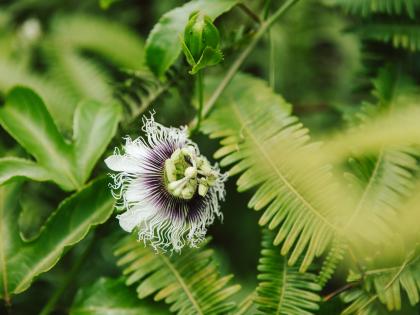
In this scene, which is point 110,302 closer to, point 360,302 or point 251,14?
point 360,302

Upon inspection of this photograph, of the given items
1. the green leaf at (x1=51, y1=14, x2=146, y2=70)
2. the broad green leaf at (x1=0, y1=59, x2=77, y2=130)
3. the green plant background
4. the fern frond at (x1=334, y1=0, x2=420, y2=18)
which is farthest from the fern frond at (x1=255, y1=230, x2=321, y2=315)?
the green leaf at (x1=51, y1=14, x2=146, y2=70)

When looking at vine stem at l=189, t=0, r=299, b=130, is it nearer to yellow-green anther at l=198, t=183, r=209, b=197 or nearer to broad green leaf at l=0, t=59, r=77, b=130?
yellow-green anther at l=198, t=183, r=209, b=197

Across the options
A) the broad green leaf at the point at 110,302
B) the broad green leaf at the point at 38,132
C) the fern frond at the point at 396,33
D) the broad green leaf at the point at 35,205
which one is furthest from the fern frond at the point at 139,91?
the fern frond at the point at 396,33

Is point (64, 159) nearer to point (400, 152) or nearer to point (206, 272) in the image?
point (206, 272)

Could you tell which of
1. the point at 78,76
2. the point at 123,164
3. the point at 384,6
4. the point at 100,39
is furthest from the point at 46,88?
the point at 384,6

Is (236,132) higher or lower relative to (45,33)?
lower

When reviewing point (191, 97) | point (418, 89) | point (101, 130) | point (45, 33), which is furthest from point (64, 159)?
point (45, 33)

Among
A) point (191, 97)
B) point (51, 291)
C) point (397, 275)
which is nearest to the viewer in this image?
point (397, 275)
